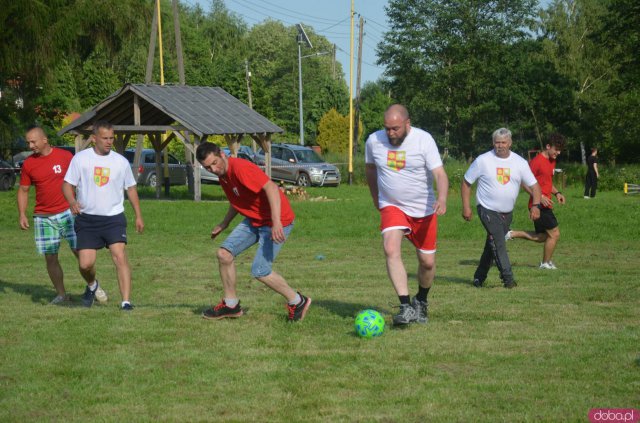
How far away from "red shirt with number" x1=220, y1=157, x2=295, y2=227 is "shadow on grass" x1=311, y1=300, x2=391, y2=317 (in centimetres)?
133

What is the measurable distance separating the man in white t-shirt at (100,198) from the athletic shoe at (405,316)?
9.53 feet

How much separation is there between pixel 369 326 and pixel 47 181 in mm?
4406

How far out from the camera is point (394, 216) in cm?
835

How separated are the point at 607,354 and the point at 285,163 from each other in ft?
117

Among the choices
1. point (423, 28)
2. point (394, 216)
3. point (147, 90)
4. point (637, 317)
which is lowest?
point (637, 317)

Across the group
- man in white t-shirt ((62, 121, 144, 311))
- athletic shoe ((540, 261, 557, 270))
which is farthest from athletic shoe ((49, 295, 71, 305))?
athletic shoe ((540, 261, 557, 270))

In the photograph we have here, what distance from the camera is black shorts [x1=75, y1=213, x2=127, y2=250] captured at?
9469 millimetres

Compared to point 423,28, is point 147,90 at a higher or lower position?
lower

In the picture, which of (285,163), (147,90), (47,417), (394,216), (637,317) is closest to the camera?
(47,417)

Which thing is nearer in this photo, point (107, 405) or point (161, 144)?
point (107, 405)

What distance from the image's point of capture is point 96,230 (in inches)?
373

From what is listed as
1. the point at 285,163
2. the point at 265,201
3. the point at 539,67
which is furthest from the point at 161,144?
the point at 539,67

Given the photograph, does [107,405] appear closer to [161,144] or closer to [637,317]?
[637,317]

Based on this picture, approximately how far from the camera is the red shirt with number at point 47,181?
34.0 ft
